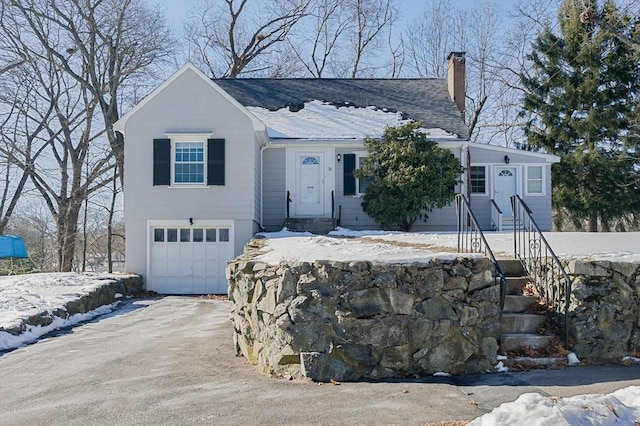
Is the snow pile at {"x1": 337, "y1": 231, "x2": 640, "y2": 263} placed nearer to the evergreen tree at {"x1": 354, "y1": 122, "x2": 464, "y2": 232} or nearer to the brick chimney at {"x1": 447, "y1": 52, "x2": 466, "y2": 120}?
the evergreen tree at {"x1": 354, "y1": 122, "x2": 464, "y2": 232}

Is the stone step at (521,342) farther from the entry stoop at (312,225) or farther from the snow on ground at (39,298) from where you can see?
the entry stoop at (312,225)

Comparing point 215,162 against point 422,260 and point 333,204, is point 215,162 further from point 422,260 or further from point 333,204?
point 422,260

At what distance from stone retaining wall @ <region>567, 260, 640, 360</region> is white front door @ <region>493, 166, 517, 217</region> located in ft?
36.3

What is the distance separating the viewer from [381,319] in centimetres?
669

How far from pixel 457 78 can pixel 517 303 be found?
14033mm

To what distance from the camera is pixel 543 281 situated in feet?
25.5

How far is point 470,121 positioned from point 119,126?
17971 mm

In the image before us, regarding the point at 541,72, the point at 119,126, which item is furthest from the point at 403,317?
the point at 541,72

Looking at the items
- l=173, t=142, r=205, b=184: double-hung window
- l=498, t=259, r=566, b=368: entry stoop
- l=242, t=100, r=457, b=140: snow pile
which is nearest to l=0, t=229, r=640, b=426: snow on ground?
l=498, t=259, r=566, b=368: entry stoop

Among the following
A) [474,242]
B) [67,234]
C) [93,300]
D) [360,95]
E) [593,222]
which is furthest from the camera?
[67,234]

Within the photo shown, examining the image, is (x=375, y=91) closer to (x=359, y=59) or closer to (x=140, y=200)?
(x=140, y=200)

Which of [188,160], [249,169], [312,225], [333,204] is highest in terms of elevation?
[188,160]

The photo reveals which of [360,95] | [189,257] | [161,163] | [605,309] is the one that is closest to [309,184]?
[189,257]

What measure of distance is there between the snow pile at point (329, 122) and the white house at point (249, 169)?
0.11 feet
